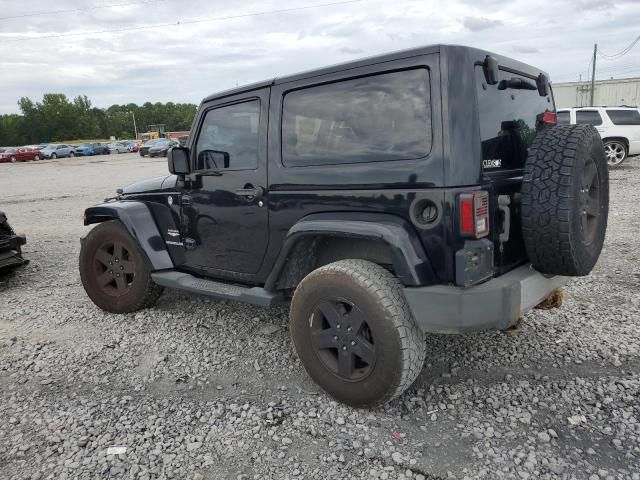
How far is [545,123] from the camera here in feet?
11.6

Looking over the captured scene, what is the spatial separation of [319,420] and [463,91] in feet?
6.58

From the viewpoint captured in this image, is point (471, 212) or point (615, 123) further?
point (615, 123)

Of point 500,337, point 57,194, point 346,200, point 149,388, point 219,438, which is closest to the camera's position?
point 219,438

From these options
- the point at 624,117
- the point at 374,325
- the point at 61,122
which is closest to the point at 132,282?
the point at 374,325

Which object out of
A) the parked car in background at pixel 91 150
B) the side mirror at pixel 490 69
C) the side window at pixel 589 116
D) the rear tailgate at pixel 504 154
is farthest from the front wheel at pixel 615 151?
the parked car in background at pixel 91 150

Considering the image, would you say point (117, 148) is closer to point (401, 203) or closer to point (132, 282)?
point (132, 282)

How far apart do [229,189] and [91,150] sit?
48816 millimetres

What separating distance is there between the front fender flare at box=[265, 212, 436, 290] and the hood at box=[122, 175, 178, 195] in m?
1.70

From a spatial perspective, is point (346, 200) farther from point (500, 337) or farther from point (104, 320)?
point (104, 320)

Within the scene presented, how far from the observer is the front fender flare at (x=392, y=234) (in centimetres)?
267

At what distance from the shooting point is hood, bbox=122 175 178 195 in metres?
4.22

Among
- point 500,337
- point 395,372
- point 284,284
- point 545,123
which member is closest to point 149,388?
point 284,284

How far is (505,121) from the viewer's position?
3012 mm

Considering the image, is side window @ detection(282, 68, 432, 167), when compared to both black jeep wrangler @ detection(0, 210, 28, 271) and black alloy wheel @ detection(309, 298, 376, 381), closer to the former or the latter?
black alloy wheel @ detection(309, 298, 376, 381)
